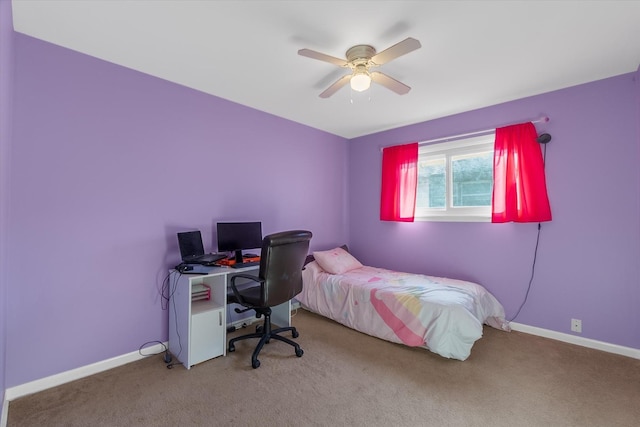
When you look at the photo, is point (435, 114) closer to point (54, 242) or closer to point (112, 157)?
point (112, 157)

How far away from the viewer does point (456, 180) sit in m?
3.42

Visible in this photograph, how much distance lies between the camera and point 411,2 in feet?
5.25

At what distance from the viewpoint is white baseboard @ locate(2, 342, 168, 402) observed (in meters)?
1.82

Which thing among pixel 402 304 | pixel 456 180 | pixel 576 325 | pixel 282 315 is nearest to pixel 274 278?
pixel 282 315

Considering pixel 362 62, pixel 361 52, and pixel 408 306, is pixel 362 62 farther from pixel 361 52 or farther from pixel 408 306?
pixel 408 306

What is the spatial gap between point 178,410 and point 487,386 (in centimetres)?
213

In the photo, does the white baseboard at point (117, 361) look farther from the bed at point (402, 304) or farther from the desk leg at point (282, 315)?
the desk leg at point (282, 315)

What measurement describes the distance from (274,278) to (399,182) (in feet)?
7.55

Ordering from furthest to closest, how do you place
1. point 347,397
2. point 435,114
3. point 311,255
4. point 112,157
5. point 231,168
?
point 311,255 → point 435,114 → point 231,168 → point 112,157 → point 347,397

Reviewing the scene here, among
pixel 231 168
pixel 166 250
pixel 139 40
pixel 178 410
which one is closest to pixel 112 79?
pixel 139 40

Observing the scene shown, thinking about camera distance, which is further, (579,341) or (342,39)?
(579,341)

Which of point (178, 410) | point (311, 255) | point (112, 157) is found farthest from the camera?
point (311, 255)

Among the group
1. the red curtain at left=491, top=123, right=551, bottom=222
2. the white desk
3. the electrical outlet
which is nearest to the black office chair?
the white desk

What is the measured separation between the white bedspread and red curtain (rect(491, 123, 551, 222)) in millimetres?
891
